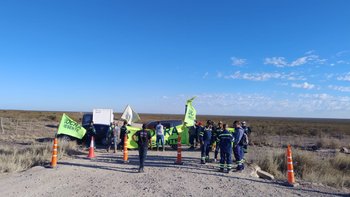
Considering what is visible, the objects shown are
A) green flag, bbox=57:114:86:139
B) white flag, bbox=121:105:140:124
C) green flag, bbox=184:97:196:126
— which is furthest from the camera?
white flag, bbox=121:105:140:124

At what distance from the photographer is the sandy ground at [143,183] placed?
575cm

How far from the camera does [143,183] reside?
6410mm

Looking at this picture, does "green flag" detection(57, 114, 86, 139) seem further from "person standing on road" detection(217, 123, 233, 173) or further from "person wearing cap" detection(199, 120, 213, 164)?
"person standing on road" detection(217, 123, 233, 173)

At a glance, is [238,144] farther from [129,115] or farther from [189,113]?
[129,115]

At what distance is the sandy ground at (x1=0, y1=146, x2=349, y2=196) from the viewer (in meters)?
5.75

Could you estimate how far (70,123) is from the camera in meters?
11.1

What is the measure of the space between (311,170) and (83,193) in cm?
847

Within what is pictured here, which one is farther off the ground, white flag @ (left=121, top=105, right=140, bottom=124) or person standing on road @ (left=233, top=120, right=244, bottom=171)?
white flag @ (left=121, top=105, right=140, bottom=124)

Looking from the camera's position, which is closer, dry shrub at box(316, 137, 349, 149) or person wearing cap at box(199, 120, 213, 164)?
person wearing cap at box(199, 120, 213, 164)

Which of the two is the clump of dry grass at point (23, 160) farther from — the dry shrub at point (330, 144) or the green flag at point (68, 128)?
the dry shrub at point (330, 144)

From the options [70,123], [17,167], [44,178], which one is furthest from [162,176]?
[70,123]

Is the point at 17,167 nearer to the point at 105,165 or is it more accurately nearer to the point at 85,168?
the point at 85,168

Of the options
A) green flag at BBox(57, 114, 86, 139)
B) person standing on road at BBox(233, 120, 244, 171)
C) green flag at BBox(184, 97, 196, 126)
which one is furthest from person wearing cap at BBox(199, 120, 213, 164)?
green flag at BBox(57, 114, 86, 139)

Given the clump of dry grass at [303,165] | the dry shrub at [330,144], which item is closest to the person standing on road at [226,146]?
the clump of dry grass at [303,165]
